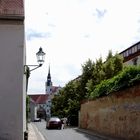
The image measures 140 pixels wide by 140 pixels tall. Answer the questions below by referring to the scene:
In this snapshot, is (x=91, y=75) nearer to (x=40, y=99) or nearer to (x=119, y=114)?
(x=119, y=114)

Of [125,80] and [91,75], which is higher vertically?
[91,75]

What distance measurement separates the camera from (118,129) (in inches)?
1156

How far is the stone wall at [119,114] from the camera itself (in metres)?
25.2

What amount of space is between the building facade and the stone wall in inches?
297

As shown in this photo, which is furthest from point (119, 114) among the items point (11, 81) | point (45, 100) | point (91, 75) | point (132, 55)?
point (45, 100)

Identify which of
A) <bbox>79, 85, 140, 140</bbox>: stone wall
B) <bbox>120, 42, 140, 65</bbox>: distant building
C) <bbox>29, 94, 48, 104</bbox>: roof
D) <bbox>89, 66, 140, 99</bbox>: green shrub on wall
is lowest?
<bbox>79, 85, 140, 140</bbox>: stone wall

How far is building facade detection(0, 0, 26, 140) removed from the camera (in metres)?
19.7

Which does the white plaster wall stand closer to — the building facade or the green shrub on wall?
the building facade

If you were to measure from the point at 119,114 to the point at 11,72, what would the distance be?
11226 mm

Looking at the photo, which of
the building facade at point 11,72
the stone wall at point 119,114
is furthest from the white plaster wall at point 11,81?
the stone wall at point 119,114

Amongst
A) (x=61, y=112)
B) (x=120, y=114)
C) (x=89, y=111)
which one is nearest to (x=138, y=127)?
(x=120, y=114)

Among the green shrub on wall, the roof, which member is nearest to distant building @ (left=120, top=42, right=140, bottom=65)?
the green shrub on wall

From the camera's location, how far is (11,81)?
19.8 meters

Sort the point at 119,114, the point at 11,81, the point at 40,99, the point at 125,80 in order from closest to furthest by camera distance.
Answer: the point at 11,81 < the point at 125,80 < the point at 119,114 < the point at 40,99
